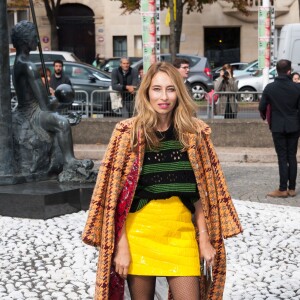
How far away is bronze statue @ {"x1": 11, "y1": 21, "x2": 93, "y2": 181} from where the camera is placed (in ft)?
32.3

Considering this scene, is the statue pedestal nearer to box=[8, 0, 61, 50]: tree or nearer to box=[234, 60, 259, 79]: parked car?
box=[234, 60, 259, 79]: parked car

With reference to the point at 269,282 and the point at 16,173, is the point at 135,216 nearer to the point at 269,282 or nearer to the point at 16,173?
the point at 269,282

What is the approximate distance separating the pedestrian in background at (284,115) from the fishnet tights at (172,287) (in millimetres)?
7299

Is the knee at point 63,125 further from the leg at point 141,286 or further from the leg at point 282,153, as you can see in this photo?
the leg at point 141,286

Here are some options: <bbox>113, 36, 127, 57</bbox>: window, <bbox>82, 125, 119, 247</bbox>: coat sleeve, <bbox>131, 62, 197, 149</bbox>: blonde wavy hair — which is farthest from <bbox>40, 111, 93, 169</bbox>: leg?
<bbox>113, 36, 127, 57</bbox>: window

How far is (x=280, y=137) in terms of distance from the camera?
1175 centimetres

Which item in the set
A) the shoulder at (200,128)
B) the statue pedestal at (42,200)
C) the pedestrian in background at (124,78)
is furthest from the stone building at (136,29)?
the shoulder at (200,128)

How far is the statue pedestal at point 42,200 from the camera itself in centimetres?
902

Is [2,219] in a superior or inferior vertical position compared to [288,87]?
inferior

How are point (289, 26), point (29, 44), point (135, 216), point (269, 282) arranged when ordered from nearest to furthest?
1. point (135, 216)
2. point (269, 282)
3. point (29, 44)
4. point (289, 26)

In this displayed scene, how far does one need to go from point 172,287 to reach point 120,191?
51 cm

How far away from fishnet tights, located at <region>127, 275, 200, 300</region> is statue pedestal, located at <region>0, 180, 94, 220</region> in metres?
4.54

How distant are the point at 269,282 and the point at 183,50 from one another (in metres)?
41.9

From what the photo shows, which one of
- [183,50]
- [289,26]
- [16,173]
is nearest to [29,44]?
[16,173]
